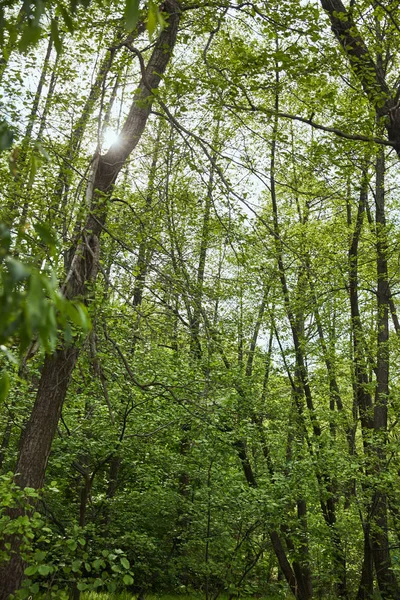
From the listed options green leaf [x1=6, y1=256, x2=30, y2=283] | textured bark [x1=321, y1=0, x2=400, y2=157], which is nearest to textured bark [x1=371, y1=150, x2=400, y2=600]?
textured bark [x1=321, y1=0, x2=400, y2=157]

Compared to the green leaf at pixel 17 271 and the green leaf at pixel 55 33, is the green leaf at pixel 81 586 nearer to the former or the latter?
the green leaf at pixel 17 271

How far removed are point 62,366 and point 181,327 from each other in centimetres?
164

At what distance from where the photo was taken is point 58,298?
3.40ft

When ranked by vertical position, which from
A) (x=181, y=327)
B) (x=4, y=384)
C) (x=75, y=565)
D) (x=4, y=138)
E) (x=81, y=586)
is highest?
(x=181, y=327)

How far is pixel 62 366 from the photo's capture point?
17.3 feet

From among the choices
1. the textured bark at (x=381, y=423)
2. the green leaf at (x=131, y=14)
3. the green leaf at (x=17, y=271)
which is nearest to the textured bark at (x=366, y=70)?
the textured bark at (x=381, y=423)

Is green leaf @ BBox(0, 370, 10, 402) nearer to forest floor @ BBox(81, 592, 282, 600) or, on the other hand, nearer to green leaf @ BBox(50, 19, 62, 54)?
green leaf @ BBox(50, 19, 62, 54)

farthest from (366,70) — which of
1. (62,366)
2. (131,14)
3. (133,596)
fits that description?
(133,596)

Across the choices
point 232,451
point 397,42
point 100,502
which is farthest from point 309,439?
point 397,42

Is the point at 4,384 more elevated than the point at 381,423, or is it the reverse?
the point at 381,423

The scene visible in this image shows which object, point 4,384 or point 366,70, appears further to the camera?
point 366,70

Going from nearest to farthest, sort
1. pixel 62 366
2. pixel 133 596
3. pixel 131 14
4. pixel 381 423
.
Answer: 1. pixel 131 14
2. pixel 62 366
3. pixel 133 596
4. pixel 381 423

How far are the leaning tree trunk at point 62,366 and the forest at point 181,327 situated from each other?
0.03 m

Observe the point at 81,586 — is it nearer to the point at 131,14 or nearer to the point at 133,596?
the point at 131,14
